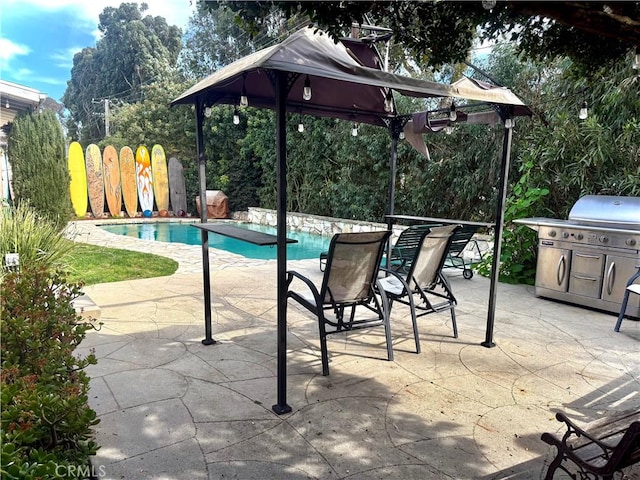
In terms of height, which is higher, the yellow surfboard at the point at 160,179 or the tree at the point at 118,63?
the tree at the point at 118,63

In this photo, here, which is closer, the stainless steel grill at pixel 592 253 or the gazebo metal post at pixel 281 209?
the gazebo metal post at pixel 281 209

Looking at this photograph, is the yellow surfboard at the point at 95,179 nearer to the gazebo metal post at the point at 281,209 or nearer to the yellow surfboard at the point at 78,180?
the yellow surfboard at the point at 78,180

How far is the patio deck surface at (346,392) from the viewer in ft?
6.47

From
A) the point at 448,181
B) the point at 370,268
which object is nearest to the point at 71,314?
the point at 370,268

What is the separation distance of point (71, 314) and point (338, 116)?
11.4ft

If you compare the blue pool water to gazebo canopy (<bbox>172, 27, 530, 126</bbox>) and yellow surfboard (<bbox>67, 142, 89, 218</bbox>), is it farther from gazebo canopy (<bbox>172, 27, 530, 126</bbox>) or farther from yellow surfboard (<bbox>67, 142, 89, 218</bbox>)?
gazebo canopy (<bbox>172, 27, 530, 126</bbox>)

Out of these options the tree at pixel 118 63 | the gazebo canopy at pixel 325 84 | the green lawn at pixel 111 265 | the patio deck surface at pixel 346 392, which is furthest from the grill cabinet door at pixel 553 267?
the tree at pixel 118 63

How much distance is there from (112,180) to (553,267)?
13857mm

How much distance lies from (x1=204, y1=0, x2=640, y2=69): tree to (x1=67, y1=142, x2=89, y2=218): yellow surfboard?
13893mm

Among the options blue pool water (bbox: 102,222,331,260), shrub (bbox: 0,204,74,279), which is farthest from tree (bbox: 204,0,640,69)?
blue pool water (bbox: 102,222,331,260)

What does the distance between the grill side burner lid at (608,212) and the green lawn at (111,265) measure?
5.55 m

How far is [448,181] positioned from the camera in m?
9.31

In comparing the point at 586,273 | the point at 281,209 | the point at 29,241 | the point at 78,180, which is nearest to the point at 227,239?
the point at 78,180

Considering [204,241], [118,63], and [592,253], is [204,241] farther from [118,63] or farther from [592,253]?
[118,63]
